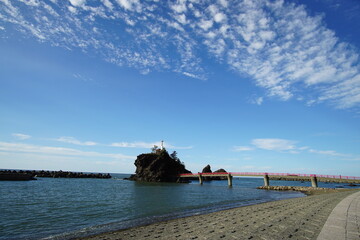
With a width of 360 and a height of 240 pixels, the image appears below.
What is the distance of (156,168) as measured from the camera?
123 meters

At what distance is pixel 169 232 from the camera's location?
523 inches

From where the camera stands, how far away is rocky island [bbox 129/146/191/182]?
12075cm

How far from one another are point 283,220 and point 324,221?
8.47ft

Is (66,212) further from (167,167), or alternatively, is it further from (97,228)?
(167,167)

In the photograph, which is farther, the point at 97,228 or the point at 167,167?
the point at 167,167

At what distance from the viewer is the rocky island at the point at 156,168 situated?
120750 mm

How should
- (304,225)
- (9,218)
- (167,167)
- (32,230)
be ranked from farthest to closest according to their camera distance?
(167,167)
(9,218)
(32,230)
(304,225)

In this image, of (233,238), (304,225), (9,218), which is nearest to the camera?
(233,238)

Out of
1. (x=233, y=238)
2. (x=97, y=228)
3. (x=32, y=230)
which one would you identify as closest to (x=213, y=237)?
(x=233, y=238)

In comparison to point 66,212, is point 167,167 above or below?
above

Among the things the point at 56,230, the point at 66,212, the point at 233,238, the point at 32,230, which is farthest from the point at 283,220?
the point at 66,212

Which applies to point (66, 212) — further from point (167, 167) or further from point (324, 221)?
point (167, 167)

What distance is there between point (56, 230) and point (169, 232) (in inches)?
402

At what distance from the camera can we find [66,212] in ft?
76.4
